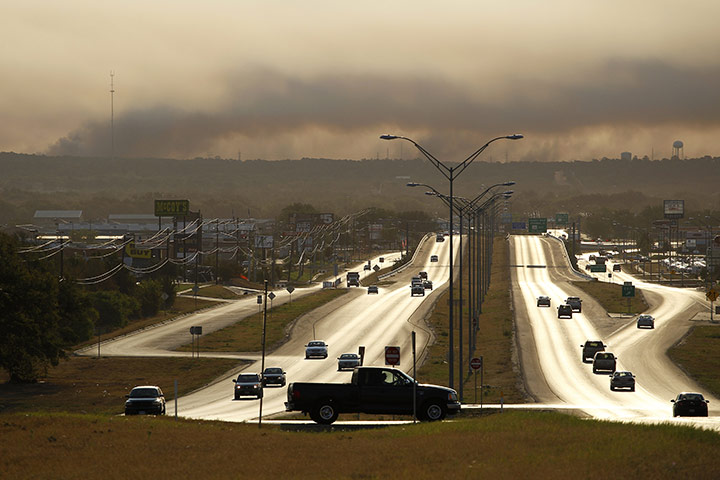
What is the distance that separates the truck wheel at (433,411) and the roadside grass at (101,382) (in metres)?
22.6

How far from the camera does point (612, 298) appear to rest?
488ft

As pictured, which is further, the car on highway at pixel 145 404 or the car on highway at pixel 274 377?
the car on highway at pixel 274 377

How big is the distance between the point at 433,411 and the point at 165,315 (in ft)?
322

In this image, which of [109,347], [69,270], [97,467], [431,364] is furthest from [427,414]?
[69,270]

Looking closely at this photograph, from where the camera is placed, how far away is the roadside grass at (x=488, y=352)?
67.1 m

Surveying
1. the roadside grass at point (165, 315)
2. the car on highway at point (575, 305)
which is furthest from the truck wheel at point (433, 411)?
the car on highway at point (575, 305)

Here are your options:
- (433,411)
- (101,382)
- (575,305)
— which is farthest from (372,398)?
(575,305)

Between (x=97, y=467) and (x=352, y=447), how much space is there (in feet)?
24.1

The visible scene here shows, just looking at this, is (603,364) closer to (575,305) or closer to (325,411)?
(325,411)

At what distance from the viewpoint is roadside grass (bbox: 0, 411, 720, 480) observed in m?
25.0

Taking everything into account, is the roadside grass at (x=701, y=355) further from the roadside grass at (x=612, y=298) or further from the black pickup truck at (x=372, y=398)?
the black pickup truck at (x=372, y=398)

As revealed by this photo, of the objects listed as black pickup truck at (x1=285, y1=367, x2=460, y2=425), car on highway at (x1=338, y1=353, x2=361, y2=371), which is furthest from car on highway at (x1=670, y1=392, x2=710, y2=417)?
car on highway at (x1=338, y1=353, x2=361, y2=371)

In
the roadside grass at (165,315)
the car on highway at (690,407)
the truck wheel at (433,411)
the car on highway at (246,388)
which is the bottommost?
the roadside grass at (165,315)

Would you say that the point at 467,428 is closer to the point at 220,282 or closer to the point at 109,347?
the point at 109,347
